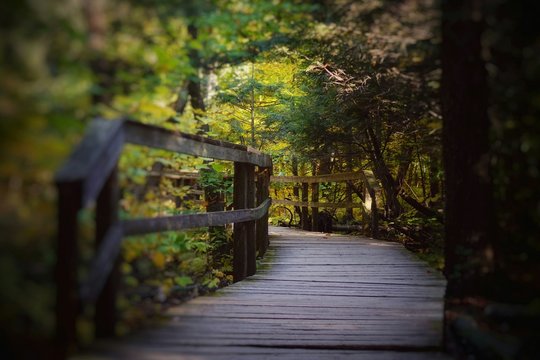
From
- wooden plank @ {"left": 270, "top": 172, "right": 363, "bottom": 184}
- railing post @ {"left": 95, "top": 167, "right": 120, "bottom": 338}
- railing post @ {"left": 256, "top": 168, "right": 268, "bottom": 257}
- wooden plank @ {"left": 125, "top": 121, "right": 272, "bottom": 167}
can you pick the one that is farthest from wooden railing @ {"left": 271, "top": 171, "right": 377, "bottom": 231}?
railing post @ {"left": 95, "top": 167, "right": 120, "bottom": 338}

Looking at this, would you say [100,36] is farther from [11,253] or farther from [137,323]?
[137,323]

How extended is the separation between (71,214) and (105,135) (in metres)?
0.42

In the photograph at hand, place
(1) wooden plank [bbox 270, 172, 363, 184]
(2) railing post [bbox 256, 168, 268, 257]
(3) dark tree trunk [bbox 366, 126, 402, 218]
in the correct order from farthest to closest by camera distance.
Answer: (1) wooden plank [bbox 270, 172, 363, 184] → (3) dark tree trunk [bbox 366, 126, 402, 218] → (2) railing post [bbox 256, 168, 268, 257]

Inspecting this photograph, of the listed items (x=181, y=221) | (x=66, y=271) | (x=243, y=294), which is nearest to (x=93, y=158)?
(x=66, y=271)

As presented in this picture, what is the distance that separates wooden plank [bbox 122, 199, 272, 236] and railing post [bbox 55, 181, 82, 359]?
69 cm

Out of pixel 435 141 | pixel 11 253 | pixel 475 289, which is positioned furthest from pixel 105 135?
pixel 435 141

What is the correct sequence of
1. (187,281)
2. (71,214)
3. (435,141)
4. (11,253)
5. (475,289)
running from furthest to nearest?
1. (435,141)
2. (187,281)
3. (475,289)
4. (71,214)
5. (11,253)

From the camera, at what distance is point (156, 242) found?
11.2 feet

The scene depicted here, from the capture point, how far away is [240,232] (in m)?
5.95

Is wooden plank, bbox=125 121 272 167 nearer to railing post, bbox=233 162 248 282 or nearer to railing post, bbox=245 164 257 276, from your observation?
railing post, bbox=233 162 248 282

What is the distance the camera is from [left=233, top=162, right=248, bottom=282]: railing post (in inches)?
233

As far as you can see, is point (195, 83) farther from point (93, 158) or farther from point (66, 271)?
point (66, 271)

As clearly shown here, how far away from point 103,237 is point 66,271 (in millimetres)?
461

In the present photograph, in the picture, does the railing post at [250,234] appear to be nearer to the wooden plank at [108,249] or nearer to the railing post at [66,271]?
the wooden plank at [108,249]
